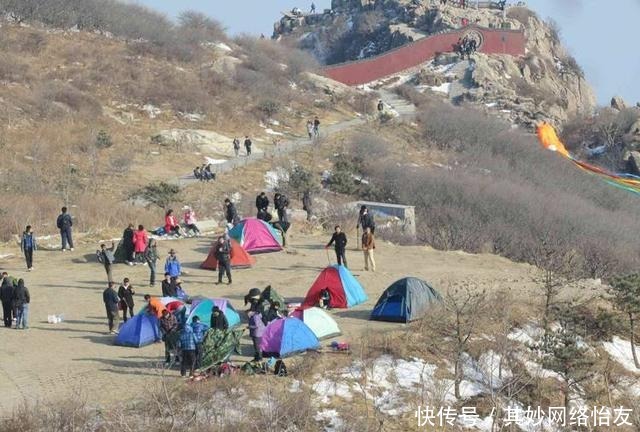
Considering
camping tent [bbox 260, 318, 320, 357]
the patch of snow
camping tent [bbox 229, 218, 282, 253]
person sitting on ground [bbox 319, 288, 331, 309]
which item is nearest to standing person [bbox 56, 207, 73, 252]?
camping tent [bbox 229, 218, 282, 253]

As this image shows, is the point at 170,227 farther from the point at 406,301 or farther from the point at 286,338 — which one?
the point at 286,338

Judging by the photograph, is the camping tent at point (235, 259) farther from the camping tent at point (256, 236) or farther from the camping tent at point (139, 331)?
the camping tent at point (139, 331)

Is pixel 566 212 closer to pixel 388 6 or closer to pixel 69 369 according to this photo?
pixel 69 369

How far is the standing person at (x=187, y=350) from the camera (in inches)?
525

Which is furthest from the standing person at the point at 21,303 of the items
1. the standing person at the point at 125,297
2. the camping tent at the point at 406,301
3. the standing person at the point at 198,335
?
the camping tent at the point at 406,301

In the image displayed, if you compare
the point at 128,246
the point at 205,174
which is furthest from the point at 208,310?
the point at 205,174

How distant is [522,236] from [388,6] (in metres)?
55.7

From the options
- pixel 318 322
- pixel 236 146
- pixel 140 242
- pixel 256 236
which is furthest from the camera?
pixel 236 146

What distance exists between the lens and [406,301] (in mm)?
16609

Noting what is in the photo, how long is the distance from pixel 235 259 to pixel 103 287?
3.28 metres

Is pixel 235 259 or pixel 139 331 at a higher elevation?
pixel 235 259

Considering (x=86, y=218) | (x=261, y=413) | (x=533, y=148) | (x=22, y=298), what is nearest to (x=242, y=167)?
(x=86, y=218)

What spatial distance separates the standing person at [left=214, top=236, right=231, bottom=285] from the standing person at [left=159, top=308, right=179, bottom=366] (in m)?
4.07

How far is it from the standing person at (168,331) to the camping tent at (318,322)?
2.28 metres
